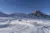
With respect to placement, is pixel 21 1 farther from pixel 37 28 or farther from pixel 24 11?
pixel 37 28

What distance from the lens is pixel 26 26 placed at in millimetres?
1313

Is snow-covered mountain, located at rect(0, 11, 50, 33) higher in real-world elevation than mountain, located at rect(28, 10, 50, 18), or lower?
lower

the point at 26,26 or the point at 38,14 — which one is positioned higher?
the point at 38,14

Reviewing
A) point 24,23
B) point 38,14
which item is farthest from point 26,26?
point 38,14

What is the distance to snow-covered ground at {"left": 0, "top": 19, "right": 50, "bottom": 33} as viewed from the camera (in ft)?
4.24

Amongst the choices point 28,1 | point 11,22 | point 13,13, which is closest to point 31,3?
point 28,1

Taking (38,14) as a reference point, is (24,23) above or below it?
below

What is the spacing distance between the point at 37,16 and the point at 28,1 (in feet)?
0.86

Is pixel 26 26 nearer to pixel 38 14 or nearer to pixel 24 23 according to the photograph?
pixel 24 23

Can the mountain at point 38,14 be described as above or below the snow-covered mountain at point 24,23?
above

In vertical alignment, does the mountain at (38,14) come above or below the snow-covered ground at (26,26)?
above

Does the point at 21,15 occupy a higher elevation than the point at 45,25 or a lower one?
higher

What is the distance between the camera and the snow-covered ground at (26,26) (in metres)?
1.29

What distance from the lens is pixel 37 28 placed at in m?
1.32
